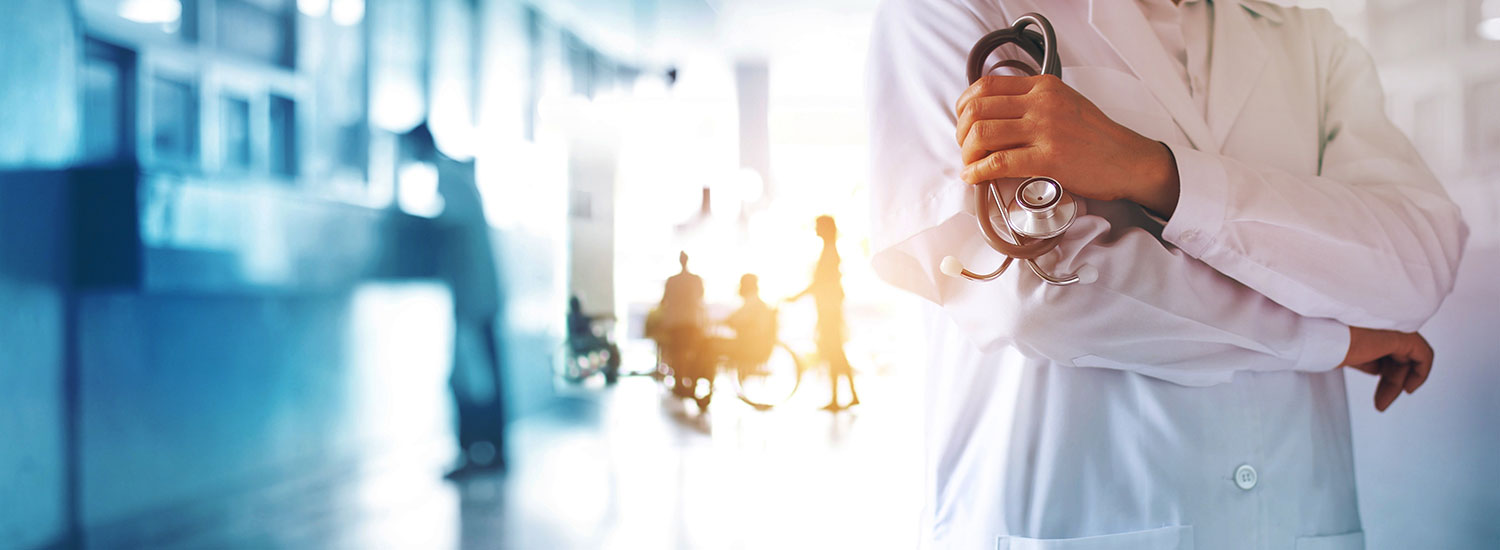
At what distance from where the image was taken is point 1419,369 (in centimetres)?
78

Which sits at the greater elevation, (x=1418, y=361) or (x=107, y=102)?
(x=107, y=102)

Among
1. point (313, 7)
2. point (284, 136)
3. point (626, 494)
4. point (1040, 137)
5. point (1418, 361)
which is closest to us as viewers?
point (1040, 137)

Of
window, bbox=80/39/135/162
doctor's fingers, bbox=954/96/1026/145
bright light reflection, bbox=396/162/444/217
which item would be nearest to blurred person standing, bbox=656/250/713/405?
bright light reflection, bbox=396/162/444/217

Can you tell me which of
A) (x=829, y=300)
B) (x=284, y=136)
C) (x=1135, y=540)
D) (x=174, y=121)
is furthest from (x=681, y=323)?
(x=1135, y=540)

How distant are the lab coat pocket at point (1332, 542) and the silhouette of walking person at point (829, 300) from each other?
219cm

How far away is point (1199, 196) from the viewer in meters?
0.59

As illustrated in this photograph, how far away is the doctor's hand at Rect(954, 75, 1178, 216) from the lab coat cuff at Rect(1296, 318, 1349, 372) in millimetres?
287

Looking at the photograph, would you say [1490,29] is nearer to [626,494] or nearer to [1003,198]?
[1003,198]

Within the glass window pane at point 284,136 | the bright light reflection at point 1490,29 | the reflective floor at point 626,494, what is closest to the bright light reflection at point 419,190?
the glass window pane at point 284,136

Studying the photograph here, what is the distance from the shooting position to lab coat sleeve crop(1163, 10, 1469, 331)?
0.60 metres

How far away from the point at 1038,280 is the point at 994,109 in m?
0.16

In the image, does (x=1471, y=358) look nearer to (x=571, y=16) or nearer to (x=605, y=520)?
(x=605, y=520)

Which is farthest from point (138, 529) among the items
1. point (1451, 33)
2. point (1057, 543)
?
point (1451, 33)

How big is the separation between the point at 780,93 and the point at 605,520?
2.00 metres
